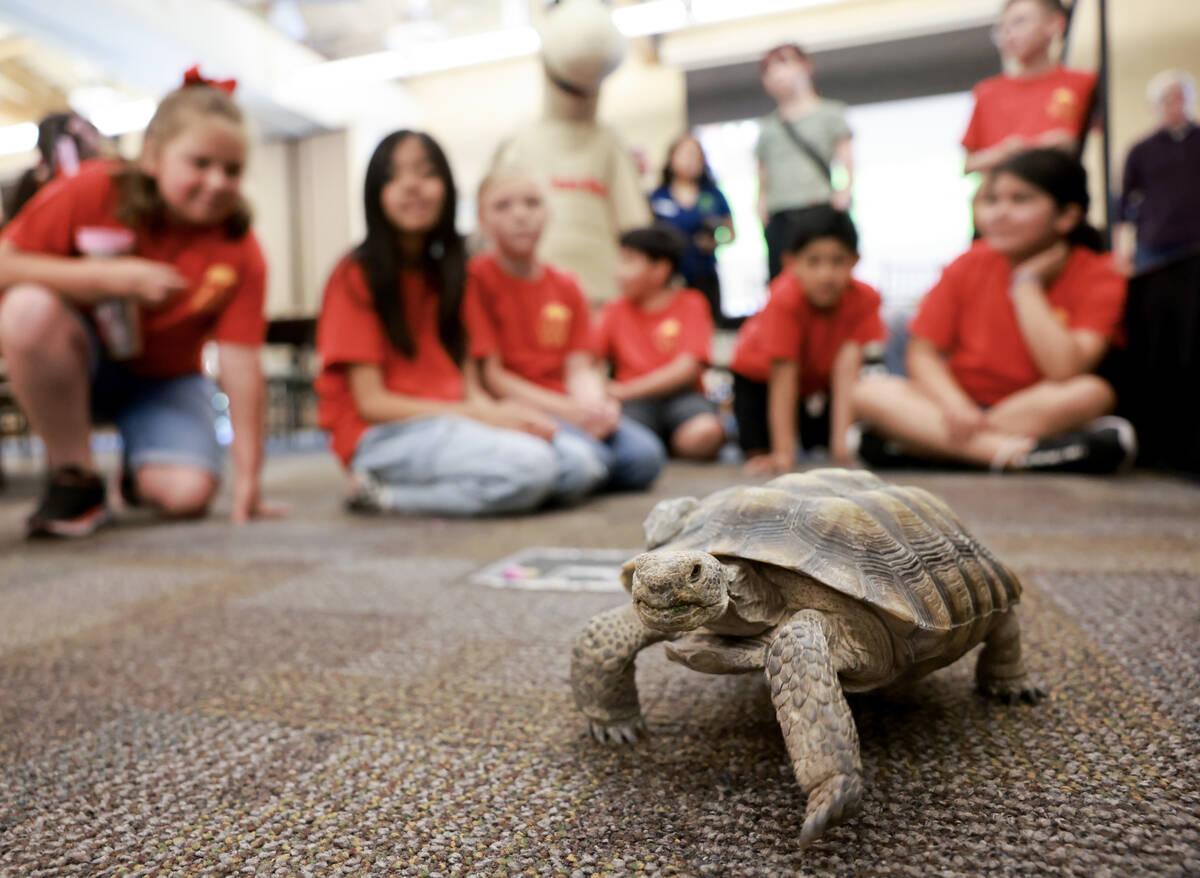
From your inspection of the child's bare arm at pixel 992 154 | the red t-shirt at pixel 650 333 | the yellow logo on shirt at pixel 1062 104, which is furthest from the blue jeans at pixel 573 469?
the yellow logo on shirt at pixel 1062 104

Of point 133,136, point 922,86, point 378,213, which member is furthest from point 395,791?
point 133,136

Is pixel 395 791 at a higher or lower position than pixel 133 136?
lower

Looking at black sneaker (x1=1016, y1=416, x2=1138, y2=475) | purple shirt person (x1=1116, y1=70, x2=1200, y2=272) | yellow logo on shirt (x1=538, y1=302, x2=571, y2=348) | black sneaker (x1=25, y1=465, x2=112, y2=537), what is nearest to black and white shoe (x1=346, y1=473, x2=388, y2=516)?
black sneaker (x1=25, y1=465, x2=112, y2=537)

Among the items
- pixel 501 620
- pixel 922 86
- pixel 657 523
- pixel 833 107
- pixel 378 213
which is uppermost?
pixel 922 86

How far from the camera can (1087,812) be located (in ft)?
1.51

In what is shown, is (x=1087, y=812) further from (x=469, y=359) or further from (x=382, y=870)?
(x=469, y=359)

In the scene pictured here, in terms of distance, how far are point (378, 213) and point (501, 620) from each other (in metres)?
1.21

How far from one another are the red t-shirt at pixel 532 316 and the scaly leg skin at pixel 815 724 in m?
1.72

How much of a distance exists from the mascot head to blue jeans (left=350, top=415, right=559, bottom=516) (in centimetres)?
131

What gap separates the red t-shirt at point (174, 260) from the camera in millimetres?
1644

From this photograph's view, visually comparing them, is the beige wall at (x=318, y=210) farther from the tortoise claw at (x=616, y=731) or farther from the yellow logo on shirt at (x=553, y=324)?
the tortoise claw at (x=616, y=731)

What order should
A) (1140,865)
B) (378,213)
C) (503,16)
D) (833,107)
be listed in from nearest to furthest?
(1140,865) → (378,213) → (833,107) → (503,16)

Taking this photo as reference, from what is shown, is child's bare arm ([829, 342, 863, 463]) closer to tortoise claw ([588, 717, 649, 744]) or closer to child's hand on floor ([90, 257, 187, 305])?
child's hand on floor ([90, 257, 187, 305])

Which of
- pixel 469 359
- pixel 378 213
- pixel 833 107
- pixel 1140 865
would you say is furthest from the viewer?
pixel 833 107
